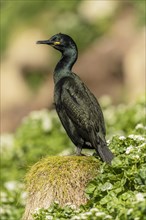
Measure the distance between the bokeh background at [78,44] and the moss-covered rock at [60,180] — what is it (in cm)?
1577

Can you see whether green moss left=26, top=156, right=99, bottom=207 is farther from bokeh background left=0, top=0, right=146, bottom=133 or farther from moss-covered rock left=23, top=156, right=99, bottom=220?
bokeh background left=0, top=0, right=146, bottom=133

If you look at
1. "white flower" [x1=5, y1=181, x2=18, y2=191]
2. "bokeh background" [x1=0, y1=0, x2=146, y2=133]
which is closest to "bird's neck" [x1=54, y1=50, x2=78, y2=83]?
"white flower" [x1=5, y1=181, x2=18, y2=191]

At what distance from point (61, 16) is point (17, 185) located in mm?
20535

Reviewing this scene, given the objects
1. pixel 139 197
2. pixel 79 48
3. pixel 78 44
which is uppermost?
pixel 78 44

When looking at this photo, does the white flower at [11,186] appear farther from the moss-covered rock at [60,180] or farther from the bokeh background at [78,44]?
the bokeh background at [78,44]

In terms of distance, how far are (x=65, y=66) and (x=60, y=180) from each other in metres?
1.68

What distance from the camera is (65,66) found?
33.2 ft

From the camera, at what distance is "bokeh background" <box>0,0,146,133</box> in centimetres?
2656

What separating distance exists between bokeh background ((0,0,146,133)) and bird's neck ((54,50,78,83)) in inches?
576

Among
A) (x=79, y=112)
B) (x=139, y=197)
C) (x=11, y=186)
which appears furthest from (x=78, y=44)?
(x=139, y=197)

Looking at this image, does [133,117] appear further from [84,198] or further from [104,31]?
[104,31]

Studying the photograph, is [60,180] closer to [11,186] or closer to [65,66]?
[65,66]

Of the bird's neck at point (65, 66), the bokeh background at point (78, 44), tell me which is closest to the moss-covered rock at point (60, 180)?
the bird's neck at point (65, 66)

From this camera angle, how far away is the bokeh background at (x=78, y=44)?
26.6m
